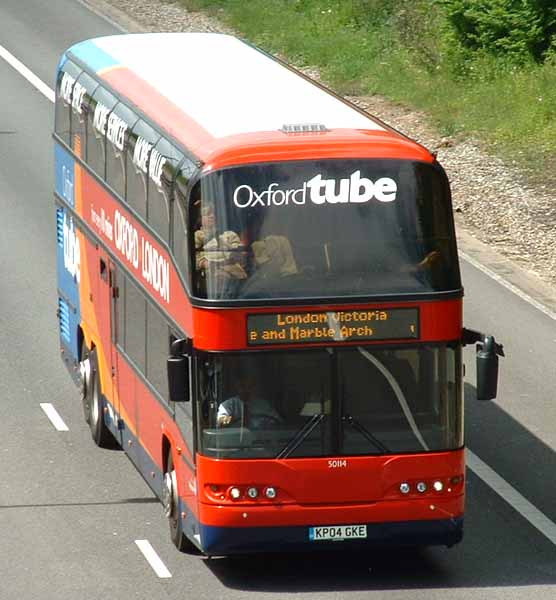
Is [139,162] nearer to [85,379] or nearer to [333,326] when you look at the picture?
[333,326]

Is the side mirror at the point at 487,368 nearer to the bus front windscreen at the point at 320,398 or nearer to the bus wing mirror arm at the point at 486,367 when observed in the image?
the bus wing mirror arm at the point at 486,367

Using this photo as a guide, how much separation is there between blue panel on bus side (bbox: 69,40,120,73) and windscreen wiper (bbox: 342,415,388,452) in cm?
639

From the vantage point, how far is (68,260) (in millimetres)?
21969

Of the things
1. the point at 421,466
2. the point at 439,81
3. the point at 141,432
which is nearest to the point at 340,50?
the point at 439,81

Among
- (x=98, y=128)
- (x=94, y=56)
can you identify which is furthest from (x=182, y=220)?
(x=94, y=56)

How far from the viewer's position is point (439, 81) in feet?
116

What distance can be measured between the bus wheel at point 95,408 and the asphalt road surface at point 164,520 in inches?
5.9

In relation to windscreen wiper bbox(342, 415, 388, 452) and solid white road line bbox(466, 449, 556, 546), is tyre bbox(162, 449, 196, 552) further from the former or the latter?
solid white road line bbox(466, 449, 556, 546)

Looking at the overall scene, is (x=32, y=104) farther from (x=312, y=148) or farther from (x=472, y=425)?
(x=312, y=148)

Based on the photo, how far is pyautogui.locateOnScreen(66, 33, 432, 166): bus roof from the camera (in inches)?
610

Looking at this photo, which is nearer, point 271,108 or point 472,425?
point 271,108

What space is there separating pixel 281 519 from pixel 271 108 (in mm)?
3868

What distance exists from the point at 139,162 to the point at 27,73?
21.2m

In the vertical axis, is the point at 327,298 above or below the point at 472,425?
above
